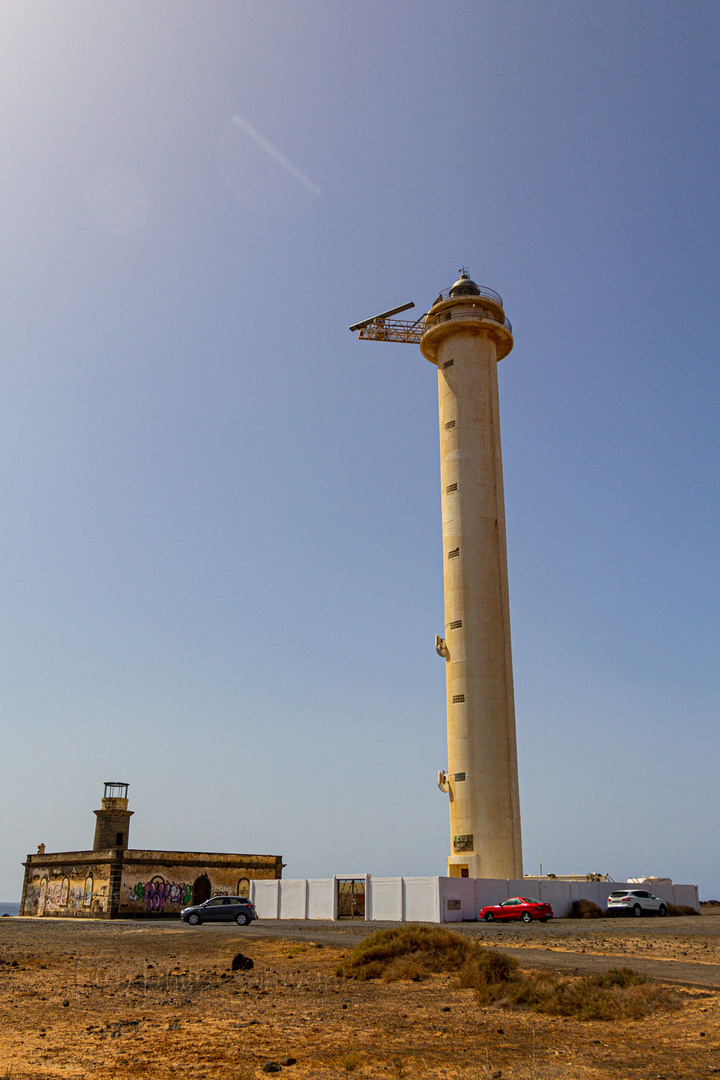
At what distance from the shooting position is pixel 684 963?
73.4ft

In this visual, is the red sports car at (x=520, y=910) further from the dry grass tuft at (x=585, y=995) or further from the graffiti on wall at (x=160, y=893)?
the dry grass tuft at (x=585, y=995)

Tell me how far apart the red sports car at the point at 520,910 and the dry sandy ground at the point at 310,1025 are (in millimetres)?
14189

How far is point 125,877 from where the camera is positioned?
5481 cm

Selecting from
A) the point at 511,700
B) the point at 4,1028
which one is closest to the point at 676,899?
the point at 511,700

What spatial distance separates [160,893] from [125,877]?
2.59 m

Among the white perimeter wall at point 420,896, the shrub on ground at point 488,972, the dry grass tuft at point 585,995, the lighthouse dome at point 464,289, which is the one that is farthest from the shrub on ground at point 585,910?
the lighthouse dome at point 464,289

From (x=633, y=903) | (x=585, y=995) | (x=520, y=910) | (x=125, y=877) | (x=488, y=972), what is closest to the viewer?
(x=585, y=995)

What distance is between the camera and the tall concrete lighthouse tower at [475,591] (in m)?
46.2

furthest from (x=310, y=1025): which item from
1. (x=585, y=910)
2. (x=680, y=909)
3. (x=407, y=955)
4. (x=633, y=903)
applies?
(x=680, y=909)

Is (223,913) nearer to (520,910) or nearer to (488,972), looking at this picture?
(520,910)

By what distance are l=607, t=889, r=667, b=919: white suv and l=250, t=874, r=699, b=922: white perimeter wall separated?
2155 mm

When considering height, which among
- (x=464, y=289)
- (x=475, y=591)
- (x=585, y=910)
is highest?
(x=464, y=289)

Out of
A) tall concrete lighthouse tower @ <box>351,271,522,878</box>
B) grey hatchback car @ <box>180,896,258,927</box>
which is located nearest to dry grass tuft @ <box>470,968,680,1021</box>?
grey hatchback car @ <box>180,896,258,927</box>

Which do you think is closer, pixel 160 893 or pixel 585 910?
pixel 585 910
